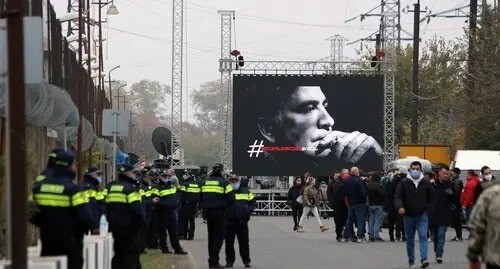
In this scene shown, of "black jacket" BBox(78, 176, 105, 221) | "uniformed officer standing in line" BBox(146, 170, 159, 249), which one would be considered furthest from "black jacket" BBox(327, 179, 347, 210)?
"black jacket" BBox(78, 176, 105, 221)

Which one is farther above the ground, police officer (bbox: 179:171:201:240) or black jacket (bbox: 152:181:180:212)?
black jacket (bbox: 152:181:180:212)

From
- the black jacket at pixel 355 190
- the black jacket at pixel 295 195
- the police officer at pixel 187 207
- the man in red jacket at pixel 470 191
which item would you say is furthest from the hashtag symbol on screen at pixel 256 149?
the man in red jacket at pixel 470 191

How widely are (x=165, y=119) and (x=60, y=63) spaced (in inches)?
6043

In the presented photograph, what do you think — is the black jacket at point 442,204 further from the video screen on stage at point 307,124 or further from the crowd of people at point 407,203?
the video screen on stage at point 307,124

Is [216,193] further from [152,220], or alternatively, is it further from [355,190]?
[355,190]

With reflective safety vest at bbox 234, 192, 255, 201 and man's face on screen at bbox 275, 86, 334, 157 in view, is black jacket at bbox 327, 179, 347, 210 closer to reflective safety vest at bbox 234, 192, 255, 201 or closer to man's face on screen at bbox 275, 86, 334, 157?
reflective safety vest at bbox 234, 192, 255, 201

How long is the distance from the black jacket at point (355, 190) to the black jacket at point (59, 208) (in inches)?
783

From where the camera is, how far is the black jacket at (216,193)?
23547 millimetres

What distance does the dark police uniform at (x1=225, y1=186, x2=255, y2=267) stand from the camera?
2403 centimetres

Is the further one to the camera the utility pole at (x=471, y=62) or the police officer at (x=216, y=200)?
the utility pole at (x=471, y=62)

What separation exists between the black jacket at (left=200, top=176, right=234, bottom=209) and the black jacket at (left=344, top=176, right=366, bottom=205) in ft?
34.9

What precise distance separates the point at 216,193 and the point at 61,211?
922cm

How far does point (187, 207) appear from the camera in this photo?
34875mm

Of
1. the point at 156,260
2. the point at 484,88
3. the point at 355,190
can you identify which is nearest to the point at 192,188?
the point at 355,190
